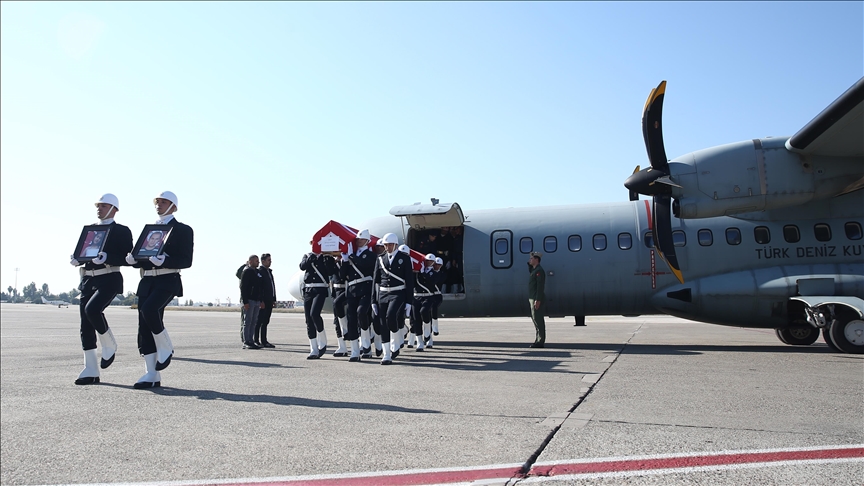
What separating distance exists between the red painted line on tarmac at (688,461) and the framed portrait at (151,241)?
5.23 metres

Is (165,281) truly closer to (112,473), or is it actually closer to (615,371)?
(112,473)

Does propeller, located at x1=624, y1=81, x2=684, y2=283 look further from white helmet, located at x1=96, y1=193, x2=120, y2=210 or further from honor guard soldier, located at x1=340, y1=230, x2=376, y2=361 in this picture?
white helmet, located at x1=96, y1=193, x2=120, y2=210

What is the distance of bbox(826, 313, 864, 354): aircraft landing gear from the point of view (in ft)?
35.8

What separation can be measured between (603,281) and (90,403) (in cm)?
1051

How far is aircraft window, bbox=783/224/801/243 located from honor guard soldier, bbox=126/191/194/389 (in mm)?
11607

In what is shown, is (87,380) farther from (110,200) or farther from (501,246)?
(501,246)

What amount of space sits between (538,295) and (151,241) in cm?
802

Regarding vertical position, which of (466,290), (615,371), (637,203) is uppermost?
(637,203)

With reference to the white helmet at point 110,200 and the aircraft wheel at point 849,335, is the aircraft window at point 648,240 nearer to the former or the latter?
the aircraft wheel at point 849,335

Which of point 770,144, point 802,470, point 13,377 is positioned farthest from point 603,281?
point 13,377

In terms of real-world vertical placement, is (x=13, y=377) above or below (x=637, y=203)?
below

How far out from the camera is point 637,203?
14.1m

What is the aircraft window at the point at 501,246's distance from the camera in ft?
46.9

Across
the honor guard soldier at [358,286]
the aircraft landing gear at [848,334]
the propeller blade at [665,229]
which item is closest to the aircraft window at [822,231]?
Result: the aircraft landing gear at [848,334]
